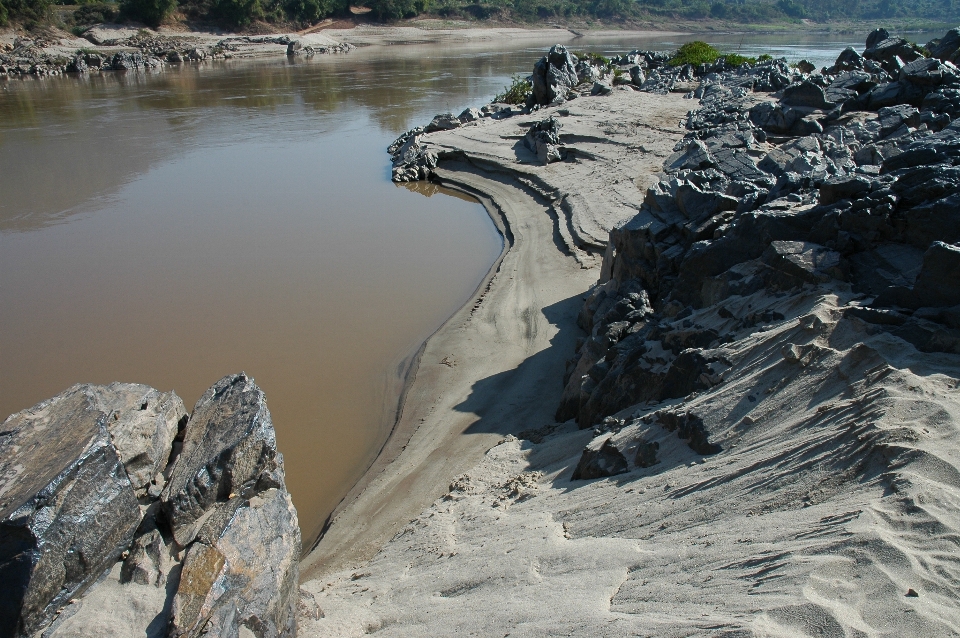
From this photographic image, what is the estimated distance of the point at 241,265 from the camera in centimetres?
1374

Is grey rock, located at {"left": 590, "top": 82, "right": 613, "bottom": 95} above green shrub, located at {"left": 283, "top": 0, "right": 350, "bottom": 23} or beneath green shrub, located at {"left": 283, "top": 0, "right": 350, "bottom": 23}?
beneath

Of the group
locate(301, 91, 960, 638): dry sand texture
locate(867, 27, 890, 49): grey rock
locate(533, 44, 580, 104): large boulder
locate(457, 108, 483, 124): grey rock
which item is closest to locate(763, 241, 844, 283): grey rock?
locate(301, 91, 960, 638): dry sand texture

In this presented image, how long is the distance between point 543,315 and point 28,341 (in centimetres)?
828

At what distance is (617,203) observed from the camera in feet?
47.7

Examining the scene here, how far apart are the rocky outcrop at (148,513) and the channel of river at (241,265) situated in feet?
7.35

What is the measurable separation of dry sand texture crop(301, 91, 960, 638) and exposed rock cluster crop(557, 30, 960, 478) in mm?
155

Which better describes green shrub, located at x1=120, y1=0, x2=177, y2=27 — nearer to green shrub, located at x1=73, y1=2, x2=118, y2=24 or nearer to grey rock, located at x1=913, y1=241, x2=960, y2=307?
green shrub, located at x1=73, y1=2, x2=118, y2=24

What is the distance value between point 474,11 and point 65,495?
89.6 m

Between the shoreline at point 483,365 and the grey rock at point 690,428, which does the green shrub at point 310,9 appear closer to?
the shoreline at point 483,365

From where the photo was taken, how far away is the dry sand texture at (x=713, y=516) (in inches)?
127

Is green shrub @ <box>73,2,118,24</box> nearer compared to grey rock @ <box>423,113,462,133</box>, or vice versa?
grey rock @ <box>423,113,462,133</box>

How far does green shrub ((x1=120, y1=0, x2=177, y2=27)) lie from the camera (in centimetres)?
5797

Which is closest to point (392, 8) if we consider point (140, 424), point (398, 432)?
point (398, 432)

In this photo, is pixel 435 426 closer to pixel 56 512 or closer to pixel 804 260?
pixel 804 260
